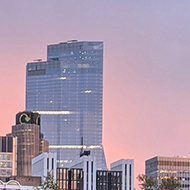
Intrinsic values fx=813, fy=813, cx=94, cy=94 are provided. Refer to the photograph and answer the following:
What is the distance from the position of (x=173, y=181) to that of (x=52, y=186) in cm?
2697

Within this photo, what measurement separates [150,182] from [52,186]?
22.3 meters

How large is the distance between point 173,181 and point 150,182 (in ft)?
16.2

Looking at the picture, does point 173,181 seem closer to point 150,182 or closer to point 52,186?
point 150,182

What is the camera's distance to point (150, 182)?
174m

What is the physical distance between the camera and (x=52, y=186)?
164875mm

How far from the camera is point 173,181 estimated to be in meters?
174

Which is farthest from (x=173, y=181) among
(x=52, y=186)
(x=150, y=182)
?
(x=52, y=186)
